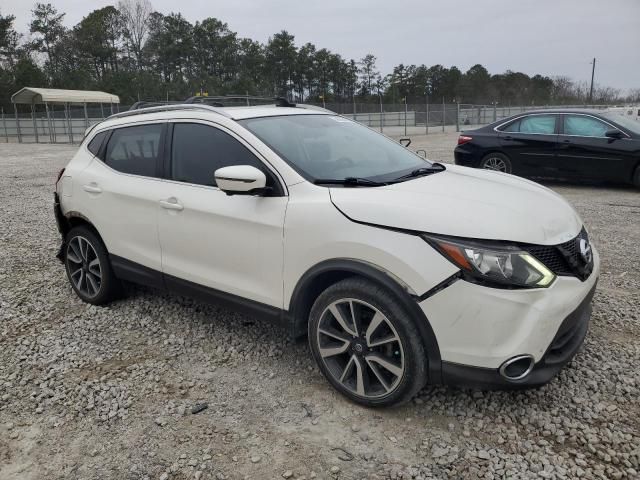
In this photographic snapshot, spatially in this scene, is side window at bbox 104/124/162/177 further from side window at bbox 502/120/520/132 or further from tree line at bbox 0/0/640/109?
tree line at bbox 0/0/640/109

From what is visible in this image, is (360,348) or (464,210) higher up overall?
(464,210)

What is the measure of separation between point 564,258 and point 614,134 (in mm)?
7382

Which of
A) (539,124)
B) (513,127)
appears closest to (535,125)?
(539,124)

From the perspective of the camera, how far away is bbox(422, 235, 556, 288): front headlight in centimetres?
241

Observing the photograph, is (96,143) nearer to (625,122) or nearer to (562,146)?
(562,146)

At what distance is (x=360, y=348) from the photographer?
283cm

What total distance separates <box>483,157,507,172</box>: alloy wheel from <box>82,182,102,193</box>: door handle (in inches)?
299

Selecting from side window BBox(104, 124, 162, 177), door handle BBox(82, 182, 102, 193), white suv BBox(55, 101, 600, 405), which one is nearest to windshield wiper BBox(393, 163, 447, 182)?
white suv BBox(55, 101, 600, 405)

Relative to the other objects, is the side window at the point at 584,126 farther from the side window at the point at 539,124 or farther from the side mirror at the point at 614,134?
the side window at the point at 539,124

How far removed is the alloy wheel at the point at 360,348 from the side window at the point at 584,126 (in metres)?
7.91

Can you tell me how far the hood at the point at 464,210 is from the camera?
8.28 ft

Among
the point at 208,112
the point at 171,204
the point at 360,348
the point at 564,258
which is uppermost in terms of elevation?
the point at 208,112

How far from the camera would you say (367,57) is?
3248 inches

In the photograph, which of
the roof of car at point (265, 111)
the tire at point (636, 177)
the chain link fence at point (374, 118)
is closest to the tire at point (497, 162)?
the tire at point (636, 177)
